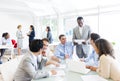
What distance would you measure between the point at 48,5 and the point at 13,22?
2.22m

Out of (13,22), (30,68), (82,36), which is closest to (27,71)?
(30,68)

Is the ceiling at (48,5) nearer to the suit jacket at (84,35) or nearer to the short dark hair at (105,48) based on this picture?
the suit jacket at (84,35)

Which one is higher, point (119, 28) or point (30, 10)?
point (30, 10)

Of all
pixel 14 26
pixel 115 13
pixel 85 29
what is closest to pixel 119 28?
pixel 115 13

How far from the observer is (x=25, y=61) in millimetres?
1756

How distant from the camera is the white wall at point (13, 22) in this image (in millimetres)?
7863

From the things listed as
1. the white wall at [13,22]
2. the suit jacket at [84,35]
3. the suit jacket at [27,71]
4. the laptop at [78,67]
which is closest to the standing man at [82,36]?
the suit jacket at [84,35]

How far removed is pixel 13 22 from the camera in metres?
8.18

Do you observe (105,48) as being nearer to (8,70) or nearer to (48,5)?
(8,70)

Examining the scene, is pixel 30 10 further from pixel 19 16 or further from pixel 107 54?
pixel 107 54

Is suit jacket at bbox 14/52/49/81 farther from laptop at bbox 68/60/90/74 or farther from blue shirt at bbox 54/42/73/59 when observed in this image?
blue shirt at bbox 54/42/73/59

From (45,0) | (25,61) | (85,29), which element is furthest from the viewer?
(45,0)

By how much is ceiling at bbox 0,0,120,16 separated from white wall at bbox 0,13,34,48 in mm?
269

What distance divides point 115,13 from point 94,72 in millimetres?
3561
